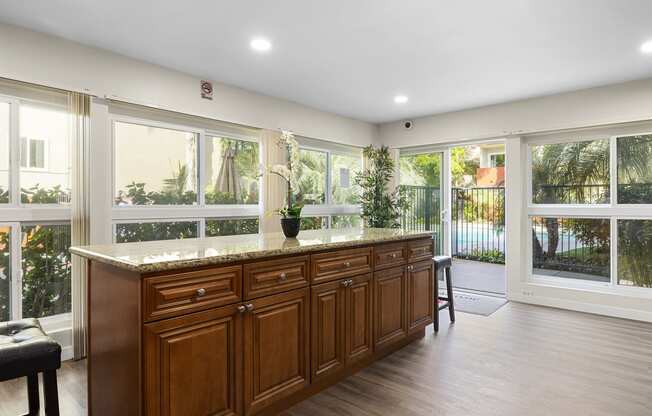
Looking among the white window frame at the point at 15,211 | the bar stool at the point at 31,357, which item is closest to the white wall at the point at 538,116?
the white window frame at the point at 15,211

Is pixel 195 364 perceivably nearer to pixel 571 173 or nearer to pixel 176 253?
pixel 176 253

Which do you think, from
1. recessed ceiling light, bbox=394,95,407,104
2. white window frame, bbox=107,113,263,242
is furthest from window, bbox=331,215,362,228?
recessed ceiling light, bbox=394,95,407,104

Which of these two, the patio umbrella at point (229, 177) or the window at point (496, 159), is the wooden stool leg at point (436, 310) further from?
the window at point (496, 159)

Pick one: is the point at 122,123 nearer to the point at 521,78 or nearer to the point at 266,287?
the point at 266,287

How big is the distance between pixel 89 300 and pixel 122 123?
2015 millimetres

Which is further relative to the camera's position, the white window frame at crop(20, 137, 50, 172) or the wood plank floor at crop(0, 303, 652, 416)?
the white window frame at crop(20, 137, 50, 172)

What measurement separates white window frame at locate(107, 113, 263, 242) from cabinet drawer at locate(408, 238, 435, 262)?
1.98 metres

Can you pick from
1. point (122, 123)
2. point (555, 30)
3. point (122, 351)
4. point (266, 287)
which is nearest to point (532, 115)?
point (555, 30)

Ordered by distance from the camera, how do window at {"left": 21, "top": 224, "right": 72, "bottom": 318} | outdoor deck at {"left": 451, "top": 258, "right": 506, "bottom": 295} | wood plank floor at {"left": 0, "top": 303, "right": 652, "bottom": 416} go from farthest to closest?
outdoor deck at {"left": 451, "top": 258, "right": 506, "bottom": 295} → window at {"left": 21, "top": 224, "right": 72, "bottom": 318} → wood plank floor at {"left": 0, "top": 303, "right": 652, "bottom": 416}

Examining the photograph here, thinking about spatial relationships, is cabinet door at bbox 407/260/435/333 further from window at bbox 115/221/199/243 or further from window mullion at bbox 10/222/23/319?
window mullion at bbox 10/222/23/319

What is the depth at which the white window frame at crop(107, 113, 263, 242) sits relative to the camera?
10.8ft

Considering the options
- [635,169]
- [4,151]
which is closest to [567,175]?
[635,169]

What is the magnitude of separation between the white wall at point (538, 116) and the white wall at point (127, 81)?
1.80 m

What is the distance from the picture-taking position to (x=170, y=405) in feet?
5.13
